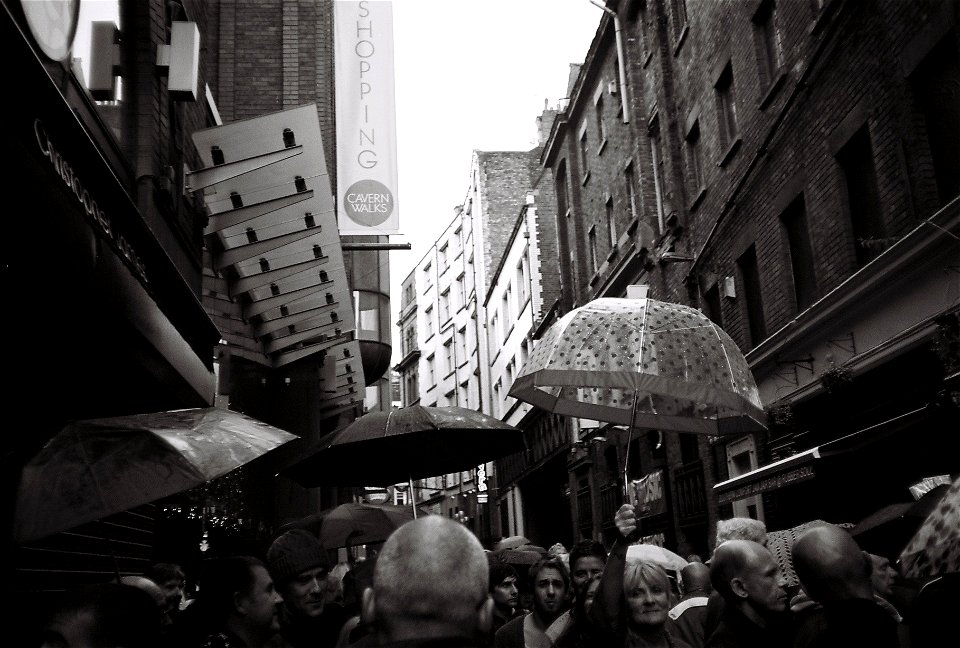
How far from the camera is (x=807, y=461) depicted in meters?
11.7

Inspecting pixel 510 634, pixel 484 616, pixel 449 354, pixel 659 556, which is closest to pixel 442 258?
pixel 449 354

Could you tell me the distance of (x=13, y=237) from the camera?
17.0ft

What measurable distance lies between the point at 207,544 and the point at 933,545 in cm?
1074

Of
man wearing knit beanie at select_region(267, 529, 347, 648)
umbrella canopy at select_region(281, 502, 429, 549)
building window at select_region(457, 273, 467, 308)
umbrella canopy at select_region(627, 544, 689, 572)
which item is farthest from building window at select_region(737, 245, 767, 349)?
building window at select_region(457, 273, 467, 308)

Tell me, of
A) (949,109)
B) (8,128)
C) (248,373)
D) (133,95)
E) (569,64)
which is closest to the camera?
(8,128)

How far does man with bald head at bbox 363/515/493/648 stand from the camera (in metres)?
2.38

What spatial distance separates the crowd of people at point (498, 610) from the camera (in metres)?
2.46

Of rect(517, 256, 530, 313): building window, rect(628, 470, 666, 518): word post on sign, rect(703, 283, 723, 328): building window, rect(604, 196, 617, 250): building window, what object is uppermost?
rect(517, 256, 530, 313): building window

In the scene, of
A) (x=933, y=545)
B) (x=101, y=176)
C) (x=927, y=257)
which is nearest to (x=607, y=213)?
(x=927, y=257)

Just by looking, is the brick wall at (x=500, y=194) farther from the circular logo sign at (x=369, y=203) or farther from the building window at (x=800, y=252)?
the building window at (x=800, y=252)

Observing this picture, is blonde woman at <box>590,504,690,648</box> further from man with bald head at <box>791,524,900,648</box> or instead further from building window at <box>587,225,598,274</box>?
building window at <box>587,225,598,274</box>

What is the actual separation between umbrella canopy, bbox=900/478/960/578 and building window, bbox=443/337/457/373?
57.9m

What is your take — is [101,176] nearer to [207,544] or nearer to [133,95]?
[133,95]

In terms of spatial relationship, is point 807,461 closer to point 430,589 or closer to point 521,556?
point 521,556
